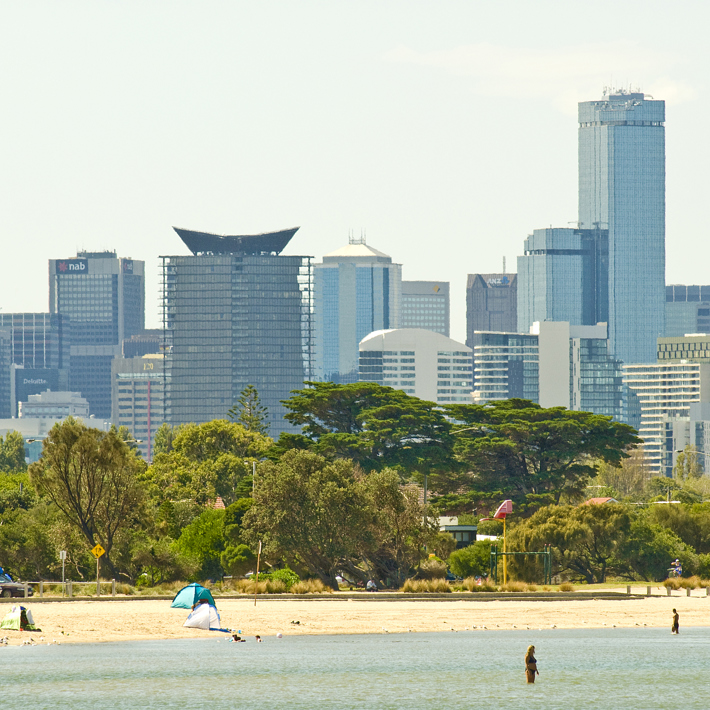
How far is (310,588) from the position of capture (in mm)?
75000

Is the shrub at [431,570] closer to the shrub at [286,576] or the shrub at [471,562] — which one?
the shrub at [471,562]

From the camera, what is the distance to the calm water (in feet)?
152

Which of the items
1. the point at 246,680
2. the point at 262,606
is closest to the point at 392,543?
the point at 262,606

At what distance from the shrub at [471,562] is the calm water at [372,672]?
21.5 meters

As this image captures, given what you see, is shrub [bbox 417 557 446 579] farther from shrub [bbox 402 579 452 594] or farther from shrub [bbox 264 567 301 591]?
shrub [bbox 264 567 301 591]

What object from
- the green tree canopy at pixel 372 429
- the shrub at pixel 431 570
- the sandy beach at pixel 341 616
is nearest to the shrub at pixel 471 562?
the shrub at pixel 431 570

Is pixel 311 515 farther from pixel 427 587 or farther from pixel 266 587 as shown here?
pixel 427 587

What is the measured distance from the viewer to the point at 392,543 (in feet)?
252

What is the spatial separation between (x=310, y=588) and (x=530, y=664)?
30.1 metres

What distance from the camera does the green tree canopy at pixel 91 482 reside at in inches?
3059

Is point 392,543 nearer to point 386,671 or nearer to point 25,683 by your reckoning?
point 386,671

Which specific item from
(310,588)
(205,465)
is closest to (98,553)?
(310,588)

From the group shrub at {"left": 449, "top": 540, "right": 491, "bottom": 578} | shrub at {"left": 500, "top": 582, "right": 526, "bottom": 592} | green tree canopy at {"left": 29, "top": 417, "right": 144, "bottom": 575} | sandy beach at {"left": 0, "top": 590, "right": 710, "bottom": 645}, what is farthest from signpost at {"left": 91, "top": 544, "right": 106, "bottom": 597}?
shrub at {"left": 449, "top": 540, "right": 491, "bottom": 578}

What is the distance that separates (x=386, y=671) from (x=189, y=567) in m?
31.8
